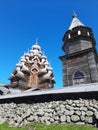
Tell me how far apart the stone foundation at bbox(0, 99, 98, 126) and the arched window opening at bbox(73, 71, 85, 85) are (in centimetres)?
1007

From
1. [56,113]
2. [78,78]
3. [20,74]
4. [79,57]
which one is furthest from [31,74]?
[56,113]

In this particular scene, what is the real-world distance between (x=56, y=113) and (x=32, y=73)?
2958 centimetres

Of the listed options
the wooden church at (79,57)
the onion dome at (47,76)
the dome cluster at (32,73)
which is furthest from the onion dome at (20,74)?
the wooden church at (79,57)

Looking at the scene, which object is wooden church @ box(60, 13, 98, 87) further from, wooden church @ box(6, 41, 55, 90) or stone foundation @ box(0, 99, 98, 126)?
wooden church @ box(6, 41, 55, 90)

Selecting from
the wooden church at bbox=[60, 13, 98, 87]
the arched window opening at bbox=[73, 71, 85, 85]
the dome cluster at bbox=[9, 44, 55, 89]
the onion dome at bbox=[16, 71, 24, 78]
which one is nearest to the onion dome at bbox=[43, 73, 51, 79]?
the dome cluster at bbox=[9, 44, 55, 89]

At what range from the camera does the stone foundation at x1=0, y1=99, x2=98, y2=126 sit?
9.68 metres

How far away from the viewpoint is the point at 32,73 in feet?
131

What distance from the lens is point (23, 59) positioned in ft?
137

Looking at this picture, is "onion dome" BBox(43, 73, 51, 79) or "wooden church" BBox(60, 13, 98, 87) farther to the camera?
"onion dome" BBox(43, 73, 51, 79)

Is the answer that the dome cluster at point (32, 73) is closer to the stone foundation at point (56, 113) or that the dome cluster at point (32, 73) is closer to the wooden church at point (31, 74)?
the wooden church at point (31, 74)

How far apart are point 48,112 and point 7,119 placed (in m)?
3.60

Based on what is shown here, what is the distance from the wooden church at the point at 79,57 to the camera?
841 inches

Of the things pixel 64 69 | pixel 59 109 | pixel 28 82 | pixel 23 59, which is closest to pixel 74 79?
pixel 64 69

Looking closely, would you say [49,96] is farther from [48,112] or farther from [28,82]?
[28,82]
